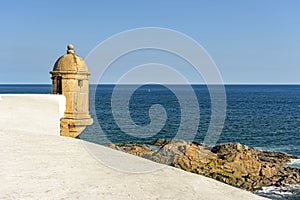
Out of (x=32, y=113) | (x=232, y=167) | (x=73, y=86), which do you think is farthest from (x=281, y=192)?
(x=32, y=113)

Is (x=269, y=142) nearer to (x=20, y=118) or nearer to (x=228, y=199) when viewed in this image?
(x=20, y=118)

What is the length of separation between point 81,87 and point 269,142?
1094 inches

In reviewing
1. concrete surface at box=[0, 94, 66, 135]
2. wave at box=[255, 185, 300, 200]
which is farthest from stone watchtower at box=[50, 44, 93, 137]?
wave at box=[255, 185, 300, 200]

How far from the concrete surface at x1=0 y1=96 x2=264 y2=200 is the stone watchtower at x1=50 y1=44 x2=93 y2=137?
10.2ft

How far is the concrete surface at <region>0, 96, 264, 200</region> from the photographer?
306 cm

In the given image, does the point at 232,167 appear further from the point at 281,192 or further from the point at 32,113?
the point at 32,113

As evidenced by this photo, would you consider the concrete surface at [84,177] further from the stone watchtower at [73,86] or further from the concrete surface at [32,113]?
the stone watchtower at [73,86]

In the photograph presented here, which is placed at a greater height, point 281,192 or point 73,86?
point 73,86

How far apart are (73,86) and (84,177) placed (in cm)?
476

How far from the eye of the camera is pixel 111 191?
3119 millimetres

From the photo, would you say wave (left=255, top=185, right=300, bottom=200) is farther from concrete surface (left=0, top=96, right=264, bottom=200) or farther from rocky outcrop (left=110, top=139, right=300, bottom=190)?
concrete surface (left=0, top=96, right=264, bottom=200)

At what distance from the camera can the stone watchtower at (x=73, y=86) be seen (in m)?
7.77

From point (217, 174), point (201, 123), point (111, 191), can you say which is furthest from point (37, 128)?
point (201, 123)

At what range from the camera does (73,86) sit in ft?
26.2
